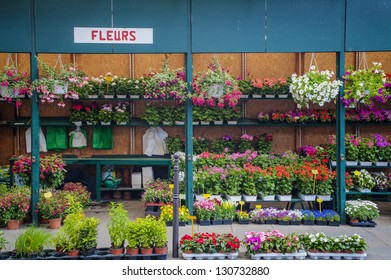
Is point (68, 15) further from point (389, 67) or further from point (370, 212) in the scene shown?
point (389, 67)

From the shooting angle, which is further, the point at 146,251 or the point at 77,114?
the point at 77,114

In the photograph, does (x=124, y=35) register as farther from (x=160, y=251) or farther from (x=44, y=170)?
(x=160, y=251)

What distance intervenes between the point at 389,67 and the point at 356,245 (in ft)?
23.9

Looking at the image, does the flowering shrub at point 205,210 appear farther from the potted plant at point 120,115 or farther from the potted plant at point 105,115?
the potted plant at point 105,115

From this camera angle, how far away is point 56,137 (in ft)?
42.6

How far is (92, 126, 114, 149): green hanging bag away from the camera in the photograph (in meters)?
13.1

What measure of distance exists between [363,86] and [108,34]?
4828 mm

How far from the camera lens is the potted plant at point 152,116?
Answer: 484 inches

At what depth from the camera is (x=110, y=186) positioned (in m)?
12.5

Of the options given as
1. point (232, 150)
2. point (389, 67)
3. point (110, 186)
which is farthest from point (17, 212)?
point (389, 67)

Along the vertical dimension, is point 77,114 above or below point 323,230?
above

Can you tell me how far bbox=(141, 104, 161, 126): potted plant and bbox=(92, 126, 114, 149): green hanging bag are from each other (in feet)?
4.15

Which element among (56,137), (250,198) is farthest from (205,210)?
(56,137)

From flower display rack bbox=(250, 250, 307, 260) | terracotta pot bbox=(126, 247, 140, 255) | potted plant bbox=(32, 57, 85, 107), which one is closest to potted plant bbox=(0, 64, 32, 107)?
potted plant bbox=(32, 57, 85, 107)
